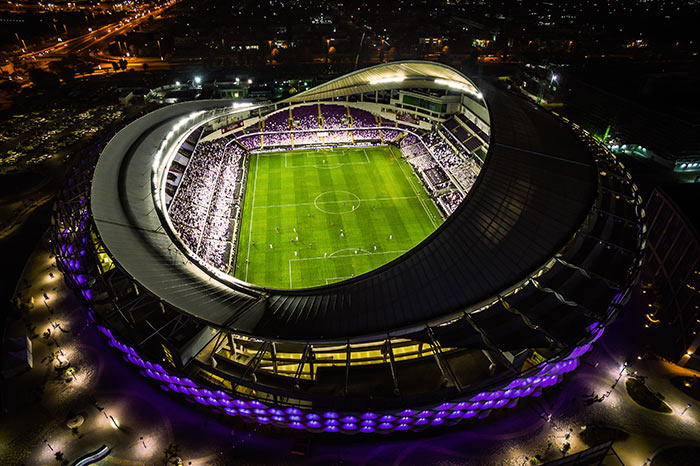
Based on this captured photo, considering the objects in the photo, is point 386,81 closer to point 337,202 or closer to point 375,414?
point 337,202

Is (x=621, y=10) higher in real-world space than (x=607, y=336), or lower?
higher

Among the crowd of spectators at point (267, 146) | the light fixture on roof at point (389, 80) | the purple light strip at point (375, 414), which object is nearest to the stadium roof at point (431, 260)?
the purple light strip at point (375, 414)

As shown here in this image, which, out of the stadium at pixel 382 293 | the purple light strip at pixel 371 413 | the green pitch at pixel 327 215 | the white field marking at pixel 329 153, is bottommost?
the green pitch at pixel 327 215

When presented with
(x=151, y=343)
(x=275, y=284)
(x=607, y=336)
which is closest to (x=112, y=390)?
(x=151, y=343)

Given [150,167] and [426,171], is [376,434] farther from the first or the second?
[426,171]

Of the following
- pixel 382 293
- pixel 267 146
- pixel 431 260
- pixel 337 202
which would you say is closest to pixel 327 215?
pixel 337 202

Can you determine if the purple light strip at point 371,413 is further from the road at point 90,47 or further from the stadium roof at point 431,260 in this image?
the road at point 90,47

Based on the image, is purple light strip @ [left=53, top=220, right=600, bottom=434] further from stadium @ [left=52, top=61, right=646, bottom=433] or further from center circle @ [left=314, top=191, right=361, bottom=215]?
center circle @ [left=314, top=191, right=361, bottom=215]

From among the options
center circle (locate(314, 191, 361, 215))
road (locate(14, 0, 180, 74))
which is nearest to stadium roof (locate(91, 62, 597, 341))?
center circle (locate(314, 191, 361, 215))
